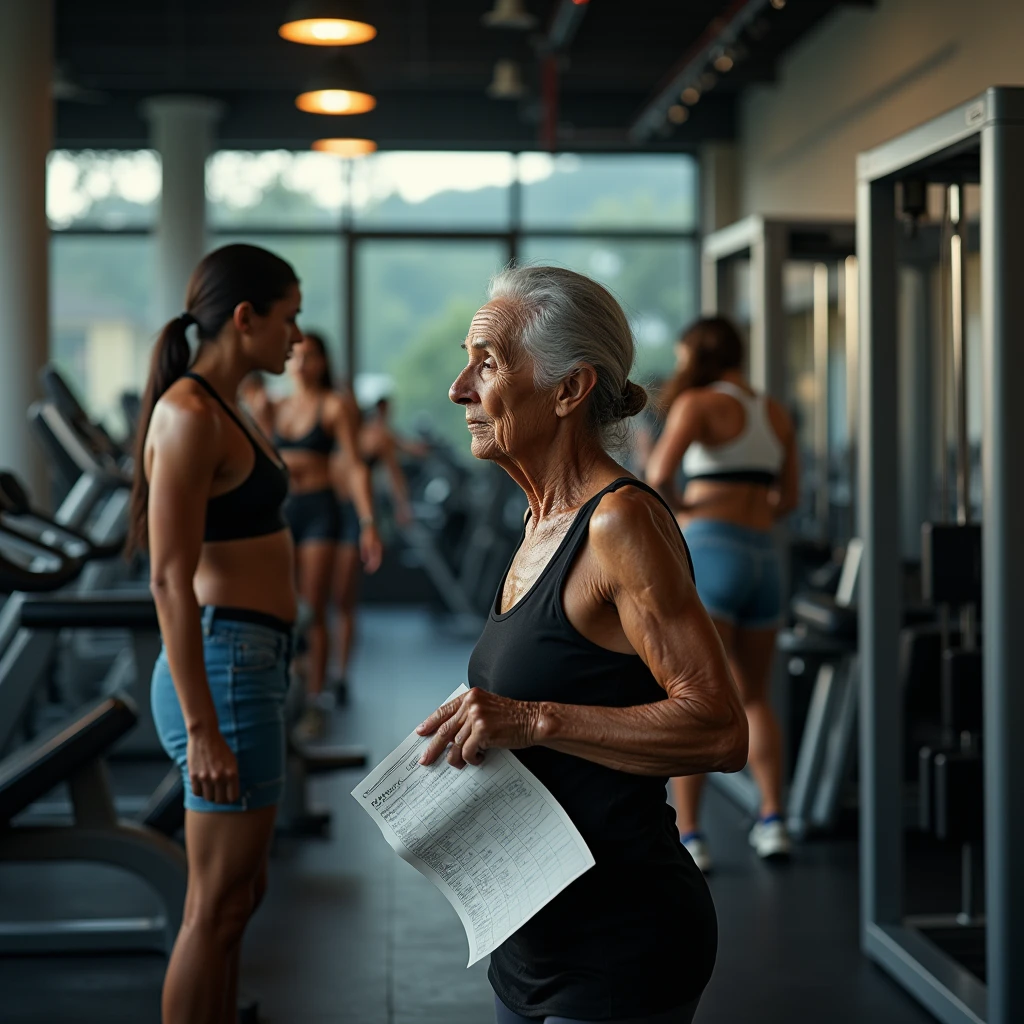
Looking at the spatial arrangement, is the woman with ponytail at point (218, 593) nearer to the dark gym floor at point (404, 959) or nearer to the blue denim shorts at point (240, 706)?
the blue denim shorts at point (240, 706)

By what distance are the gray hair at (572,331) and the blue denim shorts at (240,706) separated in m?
0.90

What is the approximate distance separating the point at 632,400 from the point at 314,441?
427 centimetres

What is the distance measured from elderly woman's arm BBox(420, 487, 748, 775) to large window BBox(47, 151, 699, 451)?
956 cm

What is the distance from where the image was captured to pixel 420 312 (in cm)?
1120

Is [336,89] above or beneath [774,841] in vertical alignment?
above

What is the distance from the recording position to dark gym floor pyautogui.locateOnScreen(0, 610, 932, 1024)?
9.45 feet

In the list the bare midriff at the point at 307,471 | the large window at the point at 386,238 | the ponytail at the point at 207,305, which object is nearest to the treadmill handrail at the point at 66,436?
the bare midriff at the point at 307,471

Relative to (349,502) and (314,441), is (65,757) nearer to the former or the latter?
(314,441)

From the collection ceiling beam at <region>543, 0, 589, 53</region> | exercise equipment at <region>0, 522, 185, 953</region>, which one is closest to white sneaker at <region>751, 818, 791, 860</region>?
exercise equipment at <region>0, 522, 185, 953</region>

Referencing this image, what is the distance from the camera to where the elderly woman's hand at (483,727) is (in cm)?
132

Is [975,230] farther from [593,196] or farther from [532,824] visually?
[593,196]

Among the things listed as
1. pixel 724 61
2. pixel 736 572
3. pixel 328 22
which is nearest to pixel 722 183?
pixel 724 61

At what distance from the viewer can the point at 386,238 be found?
11023mm

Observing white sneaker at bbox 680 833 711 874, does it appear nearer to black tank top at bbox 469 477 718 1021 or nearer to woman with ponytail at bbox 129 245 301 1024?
woman with ponytail at bbox 129 245 301 1024
